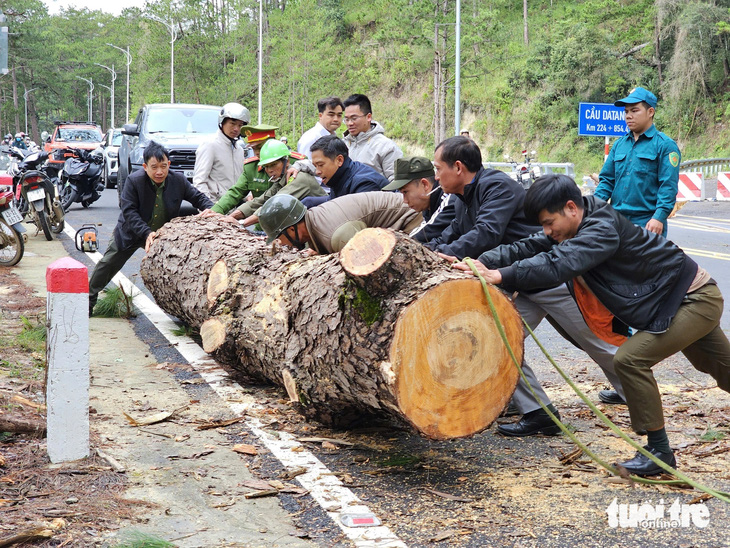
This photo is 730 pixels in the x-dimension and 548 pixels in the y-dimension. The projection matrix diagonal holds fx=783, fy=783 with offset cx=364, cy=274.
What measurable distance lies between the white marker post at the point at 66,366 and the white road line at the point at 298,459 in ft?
3.24

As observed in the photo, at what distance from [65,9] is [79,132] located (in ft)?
310

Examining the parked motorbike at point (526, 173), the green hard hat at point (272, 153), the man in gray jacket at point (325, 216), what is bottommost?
the man in gray jacket at point (325, 216)

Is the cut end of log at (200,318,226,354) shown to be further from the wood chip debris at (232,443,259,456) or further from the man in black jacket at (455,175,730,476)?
the man in black jacket at (455,175,730,476)

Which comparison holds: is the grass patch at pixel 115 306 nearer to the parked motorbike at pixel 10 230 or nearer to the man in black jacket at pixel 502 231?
the parked motorbike at pixel 10 230

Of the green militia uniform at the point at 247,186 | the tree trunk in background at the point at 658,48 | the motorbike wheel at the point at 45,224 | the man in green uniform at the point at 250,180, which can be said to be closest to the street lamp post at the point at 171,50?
the tree trunk in background at the point at 658,48

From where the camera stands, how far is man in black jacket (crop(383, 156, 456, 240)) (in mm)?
4957

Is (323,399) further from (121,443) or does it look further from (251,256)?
A: (251,256)

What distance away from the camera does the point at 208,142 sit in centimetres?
842

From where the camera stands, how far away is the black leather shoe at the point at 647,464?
3799 millimetres

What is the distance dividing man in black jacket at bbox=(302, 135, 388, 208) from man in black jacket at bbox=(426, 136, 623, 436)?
1249 millimetres

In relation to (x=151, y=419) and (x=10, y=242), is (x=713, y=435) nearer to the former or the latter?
(x=151, y=419)

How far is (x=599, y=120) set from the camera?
1582 cm

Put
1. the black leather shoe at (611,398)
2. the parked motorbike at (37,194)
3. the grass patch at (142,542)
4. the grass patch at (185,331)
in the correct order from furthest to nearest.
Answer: the parked motorbike at (37,194) < the grass patch at (185,331) < the black leather shoe at (611,398) < the grass patch at (142,542)

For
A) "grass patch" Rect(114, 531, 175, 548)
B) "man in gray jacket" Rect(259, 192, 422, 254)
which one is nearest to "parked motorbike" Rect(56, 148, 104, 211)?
"man in gray jacket" Rect(259, 192, 422, 254)
